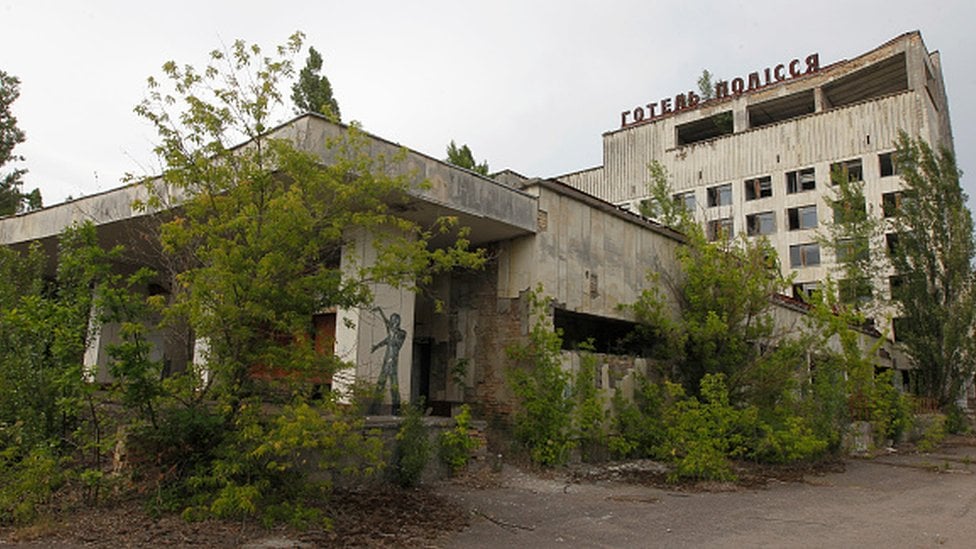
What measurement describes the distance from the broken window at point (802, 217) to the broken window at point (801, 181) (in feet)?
3.20

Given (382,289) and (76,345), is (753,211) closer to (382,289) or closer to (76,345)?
(382,289)

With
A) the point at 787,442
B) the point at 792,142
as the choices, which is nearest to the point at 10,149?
the point at 787,442

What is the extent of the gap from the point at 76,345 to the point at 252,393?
6.83 ft

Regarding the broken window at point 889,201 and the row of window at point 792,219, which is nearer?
the broken window at point 889,201

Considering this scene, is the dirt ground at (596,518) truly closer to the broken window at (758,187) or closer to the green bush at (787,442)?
the green bush at (787,442)

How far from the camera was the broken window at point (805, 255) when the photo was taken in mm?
34969

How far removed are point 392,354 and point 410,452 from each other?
→ 2066 millimetres

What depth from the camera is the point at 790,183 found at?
35688 millimetres

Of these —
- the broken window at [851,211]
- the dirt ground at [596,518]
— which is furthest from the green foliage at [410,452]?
the broken window at [851,211]

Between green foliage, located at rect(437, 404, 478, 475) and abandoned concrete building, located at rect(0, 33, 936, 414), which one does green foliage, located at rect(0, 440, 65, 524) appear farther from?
green foliage, located at rect(437, 404, 478, 475)

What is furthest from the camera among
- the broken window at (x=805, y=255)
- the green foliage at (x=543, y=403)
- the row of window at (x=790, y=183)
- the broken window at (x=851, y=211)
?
the broken window at (x=805, y=255)

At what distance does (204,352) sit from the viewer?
6980mm

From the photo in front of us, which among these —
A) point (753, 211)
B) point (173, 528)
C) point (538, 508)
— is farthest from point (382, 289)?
point (753, 211)

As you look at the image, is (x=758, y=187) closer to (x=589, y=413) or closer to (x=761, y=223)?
(x=761, y=223)
